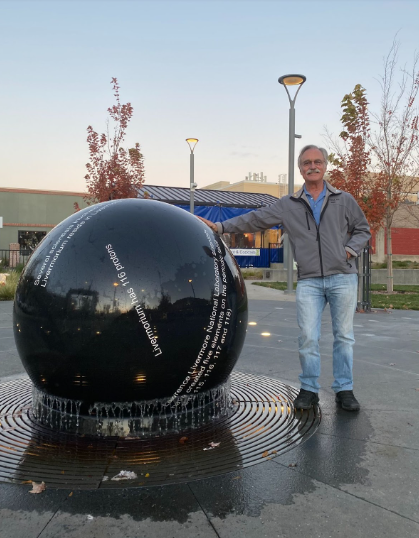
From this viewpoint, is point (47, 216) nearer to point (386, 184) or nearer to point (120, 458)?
point (386, 184)

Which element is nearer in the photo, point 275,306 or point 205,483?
point 205,483

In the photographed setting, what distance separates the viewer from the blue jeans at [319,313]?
4129 mm

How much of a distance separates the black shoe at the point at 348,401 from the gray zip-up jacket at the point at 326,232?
1.11 meters

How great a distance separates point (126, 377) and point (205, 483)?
97 cm

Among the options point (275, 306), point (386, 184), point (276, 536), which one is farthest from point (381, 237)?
point (276, 536)

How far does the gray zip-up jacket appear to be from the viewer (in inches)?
161

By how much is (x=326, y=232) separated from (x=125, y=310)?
190 cm

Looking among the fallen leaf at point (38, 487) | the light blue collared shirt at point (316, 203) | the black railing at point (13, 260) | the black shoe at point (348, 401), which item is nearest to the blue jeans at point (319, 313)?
the black shoe at point (348, 401)

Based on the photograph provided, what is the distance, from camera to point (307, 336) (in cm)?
417

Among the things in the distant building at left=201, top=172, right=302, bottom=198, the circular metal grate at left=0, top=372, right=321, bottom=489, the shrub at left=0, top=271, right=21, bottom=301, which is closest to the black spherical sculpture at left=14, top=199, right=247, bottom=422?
the circular metal grate at left=0, top=372, right=321, bottom=489

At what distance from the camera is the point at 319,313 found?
13.9 ft

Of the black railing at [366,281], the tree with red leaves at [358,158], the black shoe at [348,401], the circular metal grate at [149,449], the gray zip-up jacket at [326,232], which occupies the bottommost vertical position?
the circular metal grate at [149,449]

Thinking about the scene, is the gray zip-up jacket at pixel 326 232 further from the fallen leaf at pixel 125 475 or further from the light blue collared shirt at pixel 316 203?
the fallen leaf at pixel 125 475

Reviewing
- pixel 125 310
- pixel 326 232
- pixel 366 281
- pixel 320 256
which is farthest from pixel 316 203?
pixel 366 281
